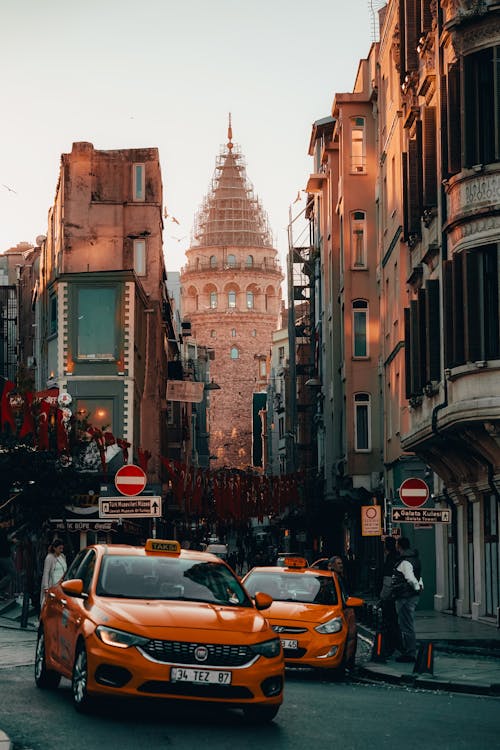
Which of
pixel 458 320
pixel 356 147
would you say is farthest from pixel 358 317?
pixel 458 320

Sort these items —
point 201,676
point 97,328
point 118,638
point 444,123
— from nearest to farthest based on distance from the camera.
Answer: point 201,676, point 118,638, point 444,123, point 97,328

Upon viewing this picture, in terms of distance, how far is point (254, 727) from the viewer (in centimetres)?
1309

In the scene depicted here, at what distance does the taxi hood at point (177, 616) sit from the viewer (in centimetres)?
1305

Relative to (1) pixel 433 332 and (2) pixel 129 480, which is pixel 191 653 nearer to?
(2) pixel 129 480

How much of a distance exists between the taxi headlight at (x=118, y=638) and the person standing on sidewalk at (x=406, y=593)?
32.3ft

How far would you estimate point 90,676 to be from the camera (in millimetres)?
12867

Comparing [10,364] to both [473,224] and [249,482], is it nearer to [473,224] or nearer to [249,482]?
[249,482]

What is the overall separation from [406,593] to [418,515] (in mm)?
4545

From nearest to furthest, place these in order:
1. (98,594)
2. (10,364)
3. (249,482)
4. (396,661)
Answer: (98,594), (396,661), (249,482), (10,364)

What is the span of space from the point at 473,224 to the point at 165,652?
49.9ft

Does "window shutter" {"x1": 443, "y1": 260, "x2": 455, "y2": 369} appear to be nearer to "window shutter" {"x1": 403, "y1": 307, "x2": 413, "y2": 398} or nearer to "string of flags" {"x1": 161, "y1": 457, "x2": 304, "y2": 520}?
"window shutter" {"x1": 403, "y1": 307, "x2": 413, "y2": 398}

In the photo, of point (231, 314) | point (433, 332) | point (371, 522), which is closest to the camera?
point (433, 332)

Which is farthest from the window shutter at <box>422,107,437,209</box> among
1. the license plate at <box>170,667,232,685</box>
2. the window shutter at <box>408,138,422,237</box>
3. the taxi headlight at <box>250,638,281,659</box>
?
the license plate at <box>170,667,232,685</box>

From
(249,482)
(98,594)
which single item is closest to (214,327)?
(249,482)
